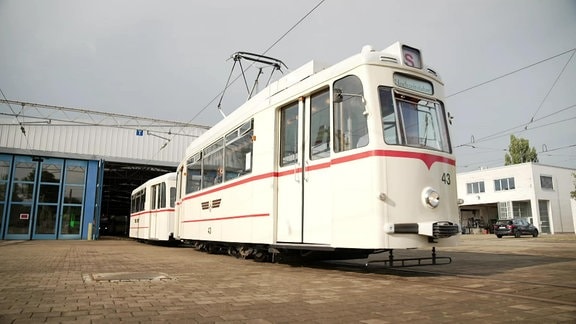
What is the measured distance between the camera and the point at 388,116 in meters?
6.28

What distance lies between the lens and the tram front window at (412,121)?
6242 mm

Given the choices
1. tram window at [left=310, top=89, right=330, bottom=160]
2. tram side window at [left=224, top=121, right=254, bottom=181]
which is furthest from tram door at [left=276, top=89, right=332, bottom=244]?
tram side window at [left=224, top=121, right=254, bottom=181]

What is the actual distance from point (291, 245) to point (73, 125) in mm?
24193

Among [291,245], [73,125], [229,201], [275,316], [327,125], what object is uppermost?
[73,125]

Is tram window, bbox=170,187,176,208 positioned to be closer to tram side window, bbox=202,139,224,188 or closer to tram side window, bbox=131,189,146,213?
tram side window, bbox=131,189,146,213

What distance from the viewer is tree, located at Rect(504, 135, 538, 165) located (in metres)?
45.8

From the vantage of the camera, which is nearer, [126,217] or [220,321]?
[220,321]

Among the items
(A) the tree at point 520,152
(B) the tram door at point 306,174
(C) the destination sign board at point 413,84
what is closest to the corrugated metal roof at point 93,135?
(B) the tram door at point 306,174

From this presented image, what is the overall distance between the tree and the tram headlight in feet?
151

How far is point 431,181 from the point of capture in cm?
631

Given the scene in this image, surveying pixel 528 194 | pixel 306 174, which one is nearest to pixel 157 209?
pixel 306 174

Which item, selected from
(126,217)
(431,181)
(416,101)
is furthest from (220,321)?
(126,217)

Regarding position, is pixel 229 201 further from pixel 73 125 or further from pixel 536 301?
pixel 73 125

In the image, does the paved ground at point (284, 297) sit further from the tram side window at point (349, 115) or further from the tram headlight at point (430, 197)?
the tram side window at point (349, 115)
